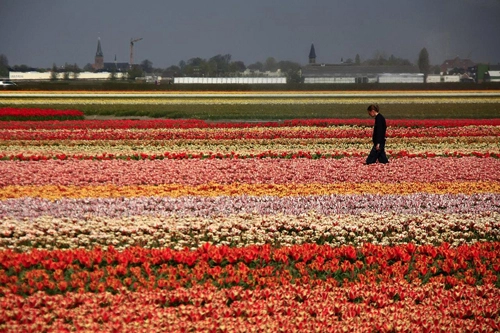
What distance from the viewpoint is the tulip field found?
7535 millimetres

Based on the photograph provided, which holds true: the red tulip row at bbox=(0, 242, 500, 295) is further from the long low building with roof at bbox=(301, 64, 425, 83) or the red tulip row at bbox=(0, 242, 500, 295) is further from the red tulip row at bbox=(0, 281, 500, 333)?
the long low building with roof at bbox=(301, 64, 425, 83)

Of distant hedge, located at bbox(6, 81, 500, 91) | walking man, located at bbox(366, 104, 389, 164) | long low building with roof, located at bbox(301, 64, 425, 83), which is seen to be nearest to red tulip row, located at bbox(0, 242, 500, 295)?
walking man, located at bbox(366, 104, 389, 164)

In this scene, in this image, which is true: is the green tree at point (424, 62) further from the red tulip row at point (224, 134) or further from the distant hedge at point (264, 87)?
the red tulip row at point (224, 134)

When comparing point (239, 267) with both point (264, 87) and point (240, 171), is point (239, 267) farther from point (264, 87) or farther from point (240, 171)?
point (264, 87)

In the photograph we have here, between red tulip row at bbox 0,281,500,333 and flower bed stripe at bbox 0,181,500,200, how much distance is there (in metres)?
6.28

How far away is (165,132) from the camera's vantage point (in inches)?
1096

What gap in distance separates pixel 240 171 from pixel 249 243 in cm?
692

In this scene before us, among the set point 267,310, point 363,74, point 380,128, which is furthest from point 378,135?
point 363,74

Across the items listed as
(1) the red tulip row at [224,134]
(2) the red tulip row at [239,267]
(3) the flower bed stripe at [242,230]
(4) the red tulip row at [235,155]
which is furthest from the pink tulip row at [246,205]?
(1) the red tulip row at [224,134]

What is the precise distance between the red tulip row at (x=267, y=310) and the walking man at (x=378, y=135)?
990 cm

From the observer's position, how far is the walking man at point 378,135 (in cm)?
1803

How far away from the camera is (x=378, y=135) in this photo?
18266 millimetres

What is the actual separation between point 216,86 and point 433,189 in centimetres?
6604

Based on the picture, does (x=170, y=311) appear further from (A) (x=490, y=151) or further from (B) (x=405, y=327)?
(A) (x=490, y=151)
